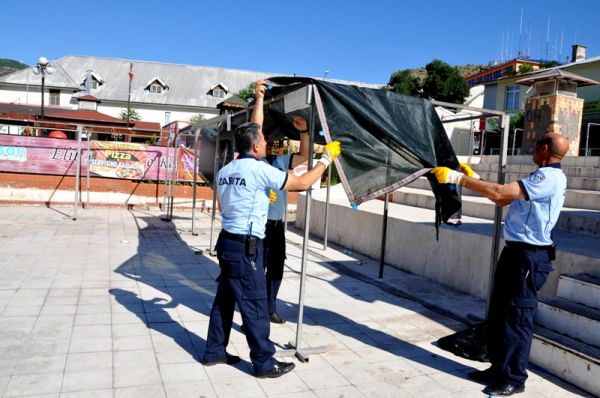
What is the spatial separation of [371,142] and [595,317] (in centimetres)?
232

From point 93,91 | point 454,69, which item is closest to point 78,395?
point 454,69

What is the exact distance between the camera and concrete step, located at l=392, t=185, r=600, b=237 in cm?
670

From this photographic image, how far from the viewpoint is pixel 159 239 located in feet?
31.9

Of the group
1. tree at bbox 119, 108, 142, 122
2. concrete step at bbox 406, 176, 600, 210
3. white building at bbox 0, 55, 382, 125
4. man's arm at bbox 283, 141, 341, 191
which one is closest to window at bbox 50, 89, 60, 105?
white building at bbox 0, 55, 382, 125

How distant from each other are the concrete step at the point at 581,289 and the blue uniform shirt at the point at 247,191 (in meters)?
2.85

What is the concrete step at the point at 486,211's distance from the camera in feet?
22.0

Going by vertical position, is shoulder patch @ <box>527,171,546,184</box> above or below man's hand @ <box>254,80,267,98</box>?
below

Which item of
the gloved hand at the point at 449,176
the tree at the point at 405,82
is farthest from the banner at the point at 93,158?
the tree at the point at 405,82

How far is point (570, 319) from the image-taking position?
13.1 ft

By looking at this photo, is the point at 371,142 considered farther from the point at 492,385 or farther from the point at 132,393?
the point at 132,393

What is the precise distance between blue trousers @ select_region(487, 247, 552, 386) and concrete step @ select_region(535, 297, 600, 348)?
0.66 m

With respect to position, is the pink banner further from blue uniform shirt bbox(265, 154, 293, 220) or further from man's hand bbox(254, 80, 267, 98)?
man's hand bbox(254, 80, 267, 98)

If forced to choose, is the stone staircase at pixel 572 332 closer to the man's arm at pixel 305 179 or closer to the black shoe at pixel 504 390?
the black shoe at pixel 504 390

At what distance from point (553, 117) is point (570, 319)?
11340mm
